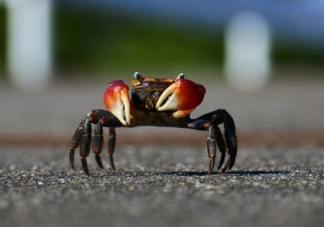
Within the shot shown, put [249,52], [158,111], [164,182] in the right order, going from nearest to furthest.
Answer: [164,182], [158,111], [249,52]

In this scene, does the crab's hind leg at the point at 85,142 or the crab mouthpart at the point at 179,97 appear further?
the crab's hind leg at the point at 85,142

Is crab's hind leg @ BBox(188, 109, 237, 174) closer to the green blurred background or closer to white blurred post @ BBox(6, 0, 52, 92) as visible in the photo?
white blurred post @ BBox(6, 0, 52, 92)

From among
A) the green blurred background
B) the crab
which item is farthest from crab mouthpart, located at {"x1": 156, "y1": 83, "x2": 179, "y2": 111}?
the green blurred background

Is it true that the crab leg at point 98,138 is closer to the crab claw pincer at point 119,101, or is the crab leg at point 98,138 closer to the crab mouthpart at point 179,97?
the crab claw pincer at point 119,101

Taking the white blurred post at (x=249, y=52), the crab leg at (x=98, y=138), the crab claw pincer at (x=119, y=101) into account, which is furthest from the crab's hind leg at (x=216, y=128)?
the white blurred post at (x=249, y=52)

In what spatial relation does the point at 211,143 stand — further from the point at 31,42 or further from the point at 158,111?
the point at 31,42

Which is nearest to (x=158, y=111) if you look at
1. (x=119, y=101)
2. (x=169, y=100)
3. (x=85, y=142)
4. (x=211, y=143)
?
(x=169, y=100)
